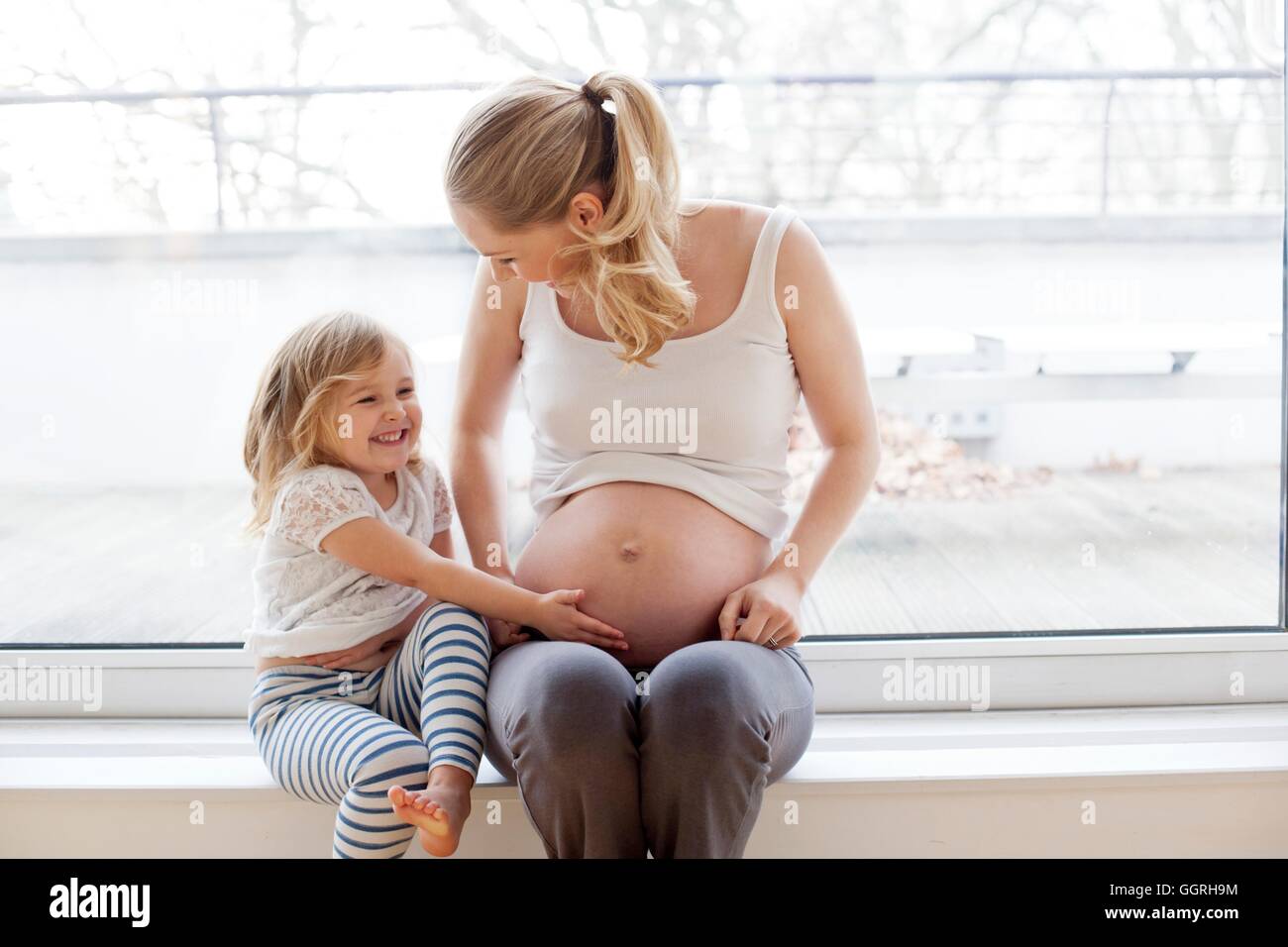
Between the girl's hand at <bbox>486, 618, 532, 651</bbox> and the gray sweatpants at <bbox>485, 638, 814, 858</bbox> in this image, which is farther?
the girl's hand at <bbox>486, 618, 532, 651</bbox>

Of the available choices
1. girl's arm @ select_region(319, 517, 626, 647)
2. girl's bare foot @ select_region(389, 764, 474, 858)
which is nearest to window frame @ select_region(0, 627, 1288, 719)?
girl's arm @ select_region(319, 517, 626, 647)

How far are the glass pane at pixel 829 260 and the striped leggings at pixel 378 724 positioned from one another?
407mm

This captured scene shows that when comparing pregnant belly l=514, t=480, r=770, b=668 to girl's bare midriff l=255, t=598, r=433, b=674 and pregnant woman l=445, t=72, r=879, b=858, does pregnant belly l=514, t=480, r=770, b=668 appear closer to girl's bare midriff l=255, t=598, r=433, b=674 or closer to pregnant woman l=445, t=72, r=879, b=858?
pregnant woman l=445, t=72, r=879, b=858

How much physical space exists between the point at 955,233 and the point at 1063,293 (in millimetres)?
186

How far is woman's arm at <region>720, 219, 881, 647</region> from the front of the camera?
135 cm

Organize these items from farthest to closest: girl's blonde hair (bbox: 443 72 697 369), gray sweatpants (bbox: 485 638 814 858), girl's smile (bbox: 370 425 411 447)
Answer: girl's smile (bbox: 370 425 411 447) < girl's blonde hair (bbox: 443 72 697 369) < gray sweatpants (bbox: 485 638 814 858)

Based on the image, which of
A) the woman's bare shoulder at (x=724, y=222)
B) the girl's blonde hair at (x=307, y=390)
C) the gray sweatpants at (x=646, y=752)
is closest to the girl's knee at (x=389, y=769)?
the gray sweatpants at (x=646, y=752)

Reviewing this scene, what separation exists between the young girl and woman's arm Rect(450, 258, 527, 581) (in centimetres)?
7

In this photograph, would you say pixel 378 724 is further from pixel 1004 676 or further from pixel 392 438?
pixel 1004 676

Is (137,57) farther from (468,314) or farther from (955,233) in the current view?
(955,233)

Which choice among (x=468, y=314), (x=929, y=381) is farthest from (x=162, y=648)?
(x=929, y=381)

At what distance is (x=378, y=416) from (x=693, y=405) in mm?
375

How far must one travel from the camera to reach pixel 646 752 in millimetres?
1113

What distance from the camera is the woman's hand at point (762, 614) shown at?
1254 millimetres
